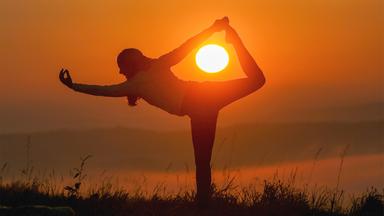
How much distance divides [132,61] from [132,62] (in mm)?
21

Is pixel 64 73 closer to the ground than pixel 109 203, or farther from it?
farther from it

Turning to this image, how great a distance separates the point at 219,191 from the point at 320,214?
161cm

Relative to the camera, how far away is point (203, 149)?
11.8m

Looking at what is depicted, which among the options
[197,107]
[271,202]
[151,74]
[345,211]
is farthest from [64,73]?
[345,211]

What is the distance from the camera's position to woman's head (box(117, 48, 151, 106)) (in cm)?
1168

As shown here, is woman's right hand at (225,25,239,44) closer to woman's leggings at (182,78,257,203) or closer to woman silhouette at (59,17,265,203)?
woman silhouette at (59,17,265,203)

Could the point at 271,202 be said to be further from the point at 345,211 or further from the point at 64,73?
the point at 64,73

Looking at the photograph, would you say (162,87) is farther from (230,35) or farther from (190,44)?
(230,35)

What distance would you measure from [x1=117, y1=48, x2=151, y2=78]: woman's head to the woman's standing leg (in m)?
1.05

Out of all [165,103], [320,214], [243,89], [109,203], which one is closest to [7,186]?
[109,203]

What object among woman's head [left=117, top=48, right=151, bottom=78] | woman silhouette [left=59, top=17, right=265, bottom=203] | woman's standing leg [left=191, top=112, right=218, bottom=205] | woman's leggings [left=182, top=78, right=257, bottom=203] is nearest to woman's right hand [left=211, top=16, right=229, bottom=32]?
woman silhouette [left=59, top=17, right=265, bottom=203]

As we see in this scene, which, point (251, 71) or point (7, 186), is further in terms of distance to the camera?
point (7, 186)

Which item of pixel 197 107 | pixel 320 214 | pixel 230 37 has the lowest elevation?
pixel 320 214

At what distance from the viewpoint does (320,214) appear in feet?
40.9
